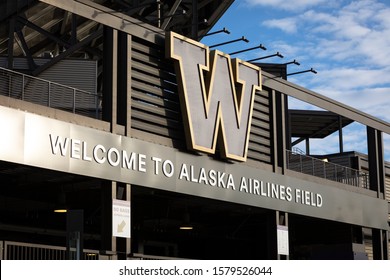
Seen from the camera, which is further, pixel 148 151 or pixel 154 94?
pixel 154 94

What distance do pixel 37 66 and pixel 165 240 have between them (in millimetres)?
10567

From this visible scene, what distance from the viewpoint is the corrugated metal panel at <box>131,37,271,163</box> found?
23484mm

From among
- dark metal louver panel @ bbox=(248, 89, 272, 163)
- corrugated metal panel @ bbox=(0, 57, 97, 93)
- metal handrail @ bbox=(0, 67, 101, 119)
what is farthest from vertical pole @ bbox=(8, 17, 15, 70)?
dark metal louver panel @ bbox=(248, 89, 272, 163)

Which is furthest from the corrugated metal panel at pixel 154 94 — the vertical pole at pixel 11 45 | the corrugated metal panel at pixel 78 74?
the vertical pole at pixel 11 45

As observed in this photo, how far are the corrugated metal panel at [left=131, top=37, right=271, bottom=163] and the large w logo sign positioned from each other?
1.38ft

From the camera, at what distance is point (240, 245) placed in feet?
125

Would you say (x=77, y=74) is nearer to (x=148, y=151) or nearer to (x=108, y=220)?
(x=148, y=151)

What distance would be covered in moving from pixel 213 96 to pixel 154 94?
7.30ft

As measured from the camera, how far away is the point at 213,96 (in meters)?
25.4

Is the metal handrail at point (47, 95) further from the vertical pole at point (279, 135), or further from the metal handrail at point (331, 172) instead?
the metal handrail at point (331, 172)

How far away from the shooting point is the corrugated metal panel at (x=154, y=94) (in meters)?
23.5

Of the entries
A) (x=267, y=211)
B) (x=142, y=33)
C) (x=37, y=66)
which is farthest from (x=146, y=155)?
(x=37, y=66)

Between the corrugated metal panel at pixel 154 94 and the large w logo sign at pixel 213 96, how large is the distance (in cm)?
42

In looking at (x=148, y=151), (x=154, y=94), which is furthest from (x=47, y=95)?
(x=148, y=151)
